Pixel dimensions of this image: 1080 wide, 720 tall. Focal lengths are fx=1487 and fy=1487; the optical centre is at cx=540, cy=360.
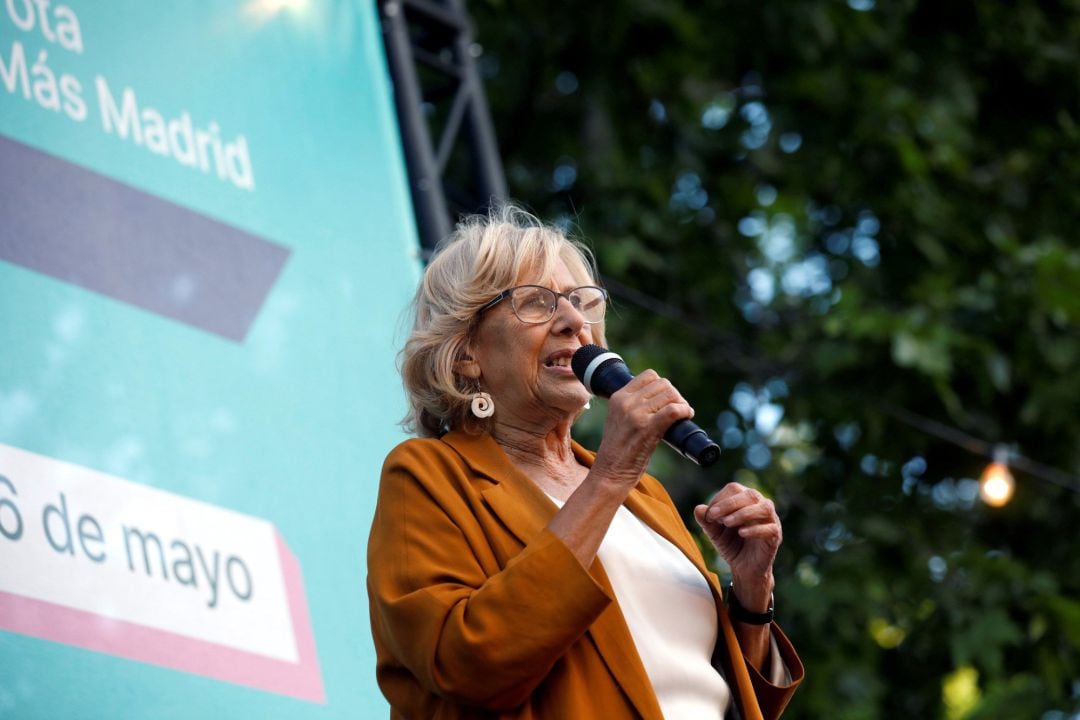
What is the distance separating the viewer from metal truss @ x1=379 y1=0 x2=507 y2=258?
4.12 metres

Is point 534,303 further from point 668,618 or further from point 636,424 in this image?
point 668,618

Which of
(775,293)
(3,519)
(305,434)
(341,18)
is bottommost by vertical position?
(775,293)

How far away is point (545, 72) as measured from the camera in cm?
636

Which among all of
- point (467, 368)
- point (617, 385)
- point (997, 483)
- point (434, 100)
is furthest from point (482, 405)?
point (997, 483)

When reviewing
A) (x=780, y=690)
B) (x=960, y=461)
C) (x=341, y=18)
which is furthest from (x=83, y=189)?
(x=960, y=461)

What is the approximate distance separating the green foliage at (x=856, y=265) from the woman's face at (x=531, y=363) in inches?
126

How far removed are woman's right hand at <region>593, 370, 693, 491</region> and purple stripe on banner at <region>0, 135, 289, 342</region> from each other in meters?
1.23

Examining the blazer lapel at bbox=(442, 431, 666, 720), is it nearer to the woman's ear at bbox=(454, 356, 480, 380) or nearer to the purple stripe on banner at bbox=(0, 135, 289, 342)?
the woman's ear at bbox=(454, 356, 480, 380)

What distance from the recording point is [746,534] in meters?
2.17

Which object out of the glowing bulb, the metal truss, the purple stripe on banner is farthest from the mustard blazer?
the glowing bulb

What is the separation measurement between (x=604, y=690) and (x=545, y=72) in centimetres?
469

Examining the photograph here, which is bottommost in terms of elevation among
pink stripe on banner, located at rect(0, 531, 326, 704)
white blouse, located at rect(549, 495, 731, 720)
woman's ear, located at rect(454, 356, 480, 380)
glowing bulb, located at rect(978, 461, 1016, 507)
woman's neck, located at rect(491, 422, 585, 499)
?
glowing bulb, located at rect(978, 461, 1016, 507)

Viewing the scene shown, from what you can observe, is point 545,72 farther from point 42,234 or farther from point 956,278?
point 42,234

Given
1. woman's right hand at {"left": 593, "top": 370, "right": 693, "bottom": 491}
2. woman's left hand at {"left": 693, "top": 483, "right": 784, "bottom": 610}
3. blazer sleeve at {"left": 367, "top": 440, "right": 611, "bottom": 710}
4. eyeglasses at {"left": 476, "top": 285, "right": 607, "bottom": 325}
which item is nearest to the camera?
blazer sleeve at {"left": 367, "top": 440, "right": 611, "bottom": 710}
